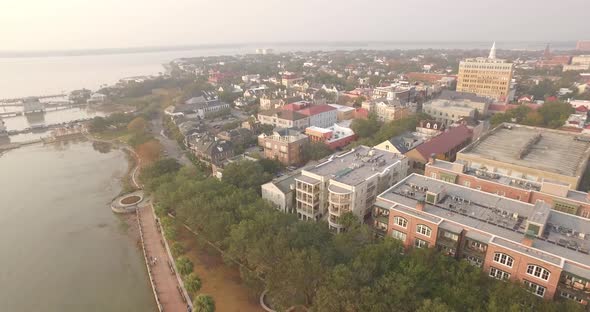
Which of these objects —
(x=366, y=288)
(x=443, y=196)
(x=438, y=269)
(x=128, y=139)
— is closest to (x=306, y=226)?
(x=366, y=288)

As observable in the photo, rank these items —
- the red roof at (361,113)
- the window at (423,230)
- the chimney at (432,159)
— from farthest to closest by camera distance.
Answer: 1. the red roof at (361,113)
2. the chimney at (432,159)
3. the window at (423,230)

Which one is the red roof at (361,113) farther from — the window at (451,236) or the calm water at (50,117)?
the calm water at (50,117)

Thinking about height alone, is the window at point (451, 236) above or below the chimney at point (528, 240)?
below

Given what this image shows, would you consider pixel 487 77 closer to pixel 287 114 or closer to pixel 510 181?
pixel 287 114

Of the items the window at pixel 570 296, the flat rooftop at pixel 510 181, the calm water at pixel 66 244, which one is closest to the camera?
the window at pixel 570 296

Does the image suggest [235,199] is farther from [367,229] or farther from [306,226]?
[367,229]

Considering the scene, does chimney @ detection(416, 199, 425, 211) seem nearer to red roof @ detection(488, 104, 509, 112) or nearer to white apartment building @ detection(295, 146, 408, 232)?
white apartment building @ detection(295, 146, 408, 232)

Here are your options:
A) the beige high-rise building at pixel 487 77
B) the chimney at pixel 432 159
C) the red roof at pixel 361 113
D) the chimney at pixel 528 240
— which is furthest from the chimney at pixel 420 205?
the beige high-rise building at pixel 487 77
